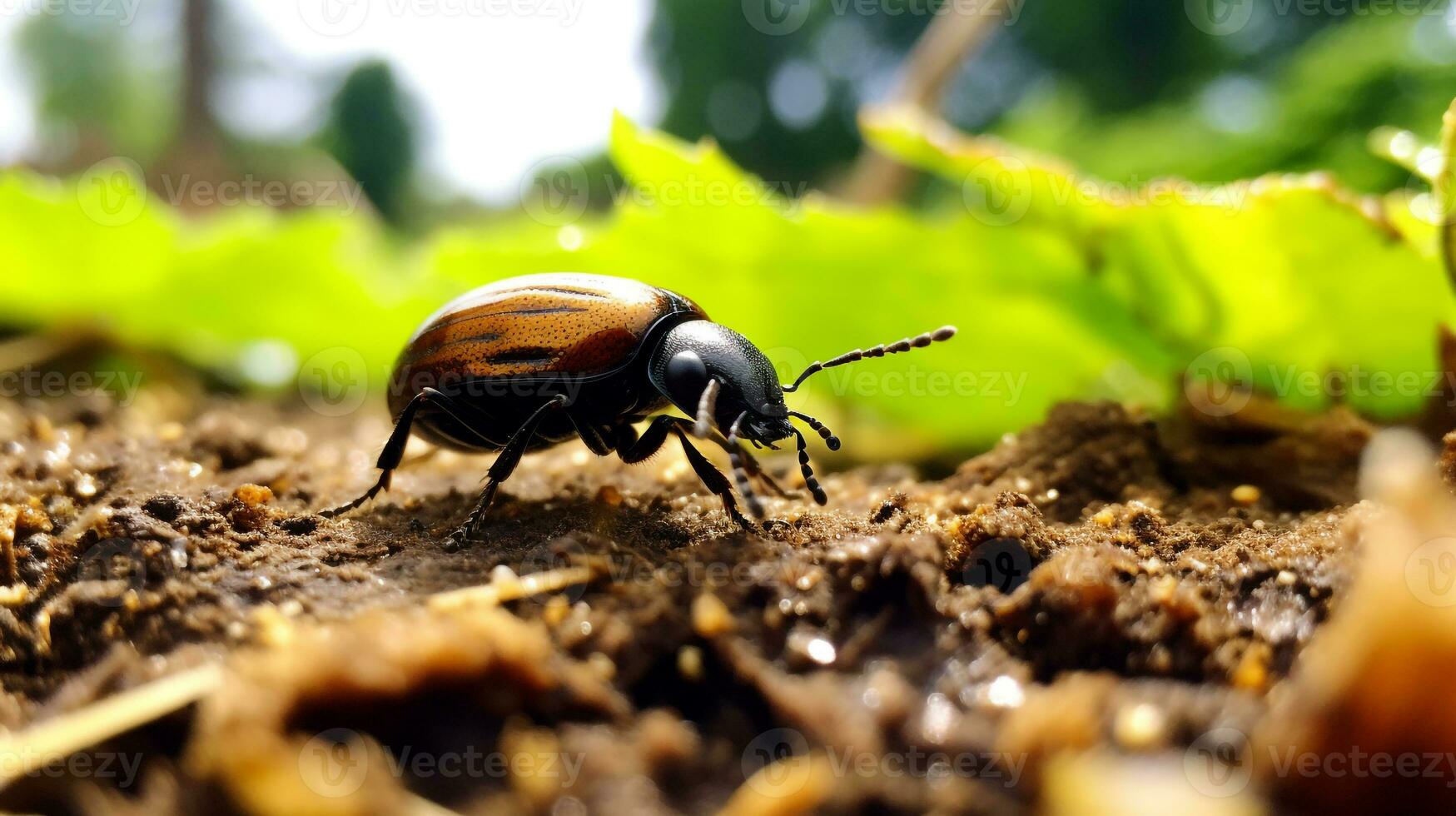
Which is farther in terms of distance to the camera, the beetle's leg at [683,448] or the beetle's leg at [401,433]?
the beetle's leg at [401,433]

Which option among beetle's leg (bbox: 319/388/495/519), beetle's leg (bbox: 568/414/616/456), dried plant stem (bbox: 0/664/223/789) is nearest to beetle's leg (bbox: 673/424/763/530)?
beetle's leg (bbox: 568/414/616/456)

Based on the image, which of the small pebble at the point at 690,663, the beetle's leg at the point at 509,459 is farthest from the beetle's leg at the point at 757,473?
the small pebble at the point at 690,663

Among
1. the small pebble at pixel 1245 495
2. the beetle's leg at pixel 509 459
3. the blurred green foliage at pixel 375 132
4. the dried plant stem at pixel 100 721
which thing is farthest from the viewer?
the blurred green foliage at pixel 375 132

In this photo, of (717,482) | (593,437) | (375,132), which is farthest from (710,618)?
(375,132)

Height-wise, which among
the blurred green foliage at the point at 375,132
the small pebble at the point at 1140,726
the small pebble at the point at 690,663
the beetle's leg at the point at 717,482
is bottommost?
the blurred green foliage at the point at 375,132

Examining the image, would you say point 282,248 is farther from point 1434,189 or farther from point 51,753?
point 1434,189

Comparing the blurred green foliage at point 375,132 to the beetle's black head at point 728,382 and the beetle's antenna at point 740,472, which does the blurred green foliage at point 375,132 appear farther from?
the beetle's antenna at point 740,472

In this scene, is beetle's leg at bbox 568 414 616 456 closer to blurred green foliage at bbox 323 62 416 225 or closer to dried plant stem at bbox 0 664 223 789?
dried plant stem at bbox 0 664 223 789

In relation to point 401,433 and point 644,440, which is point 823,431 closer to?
point 644,440
